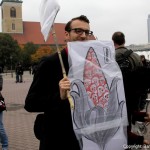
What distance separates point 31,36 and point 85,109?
109 metres

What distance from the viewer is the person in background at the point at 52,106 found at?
2240mm

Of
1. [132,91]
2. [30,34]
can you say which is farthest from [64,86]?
[30,34]

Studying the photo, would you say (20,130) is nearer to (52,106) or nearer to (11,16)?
(52,106)

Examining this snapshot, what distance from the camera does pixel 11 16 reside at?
106 metres

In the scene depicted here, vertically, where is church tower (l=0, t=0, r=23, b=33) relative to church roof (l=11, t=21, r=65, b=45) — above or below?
above

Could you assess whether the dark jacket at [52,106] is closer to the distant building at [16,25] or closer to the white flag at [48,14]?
the white flag at [48,14]

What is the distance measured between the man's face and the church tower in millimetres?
105538

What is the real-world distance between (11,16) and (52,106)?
10716cm

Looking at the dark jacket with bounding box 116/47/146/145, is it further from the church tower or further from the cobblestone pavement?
the church tower

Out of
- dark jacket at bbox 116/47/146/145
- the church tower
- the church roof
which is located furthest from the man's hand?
the church tower

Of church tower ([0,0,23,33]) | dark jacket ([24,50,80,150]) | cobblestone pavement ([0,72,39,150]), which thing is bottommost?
cobblestone pavement ([0,72,39,150])

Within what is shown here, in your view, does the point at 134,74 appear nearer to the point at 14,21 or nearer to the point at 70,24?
the point at 70,24

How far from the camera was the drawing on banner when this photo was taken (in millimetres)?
2268

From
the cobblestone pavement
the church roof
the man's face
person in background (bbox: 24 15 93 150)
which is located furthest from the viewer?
the church roof
